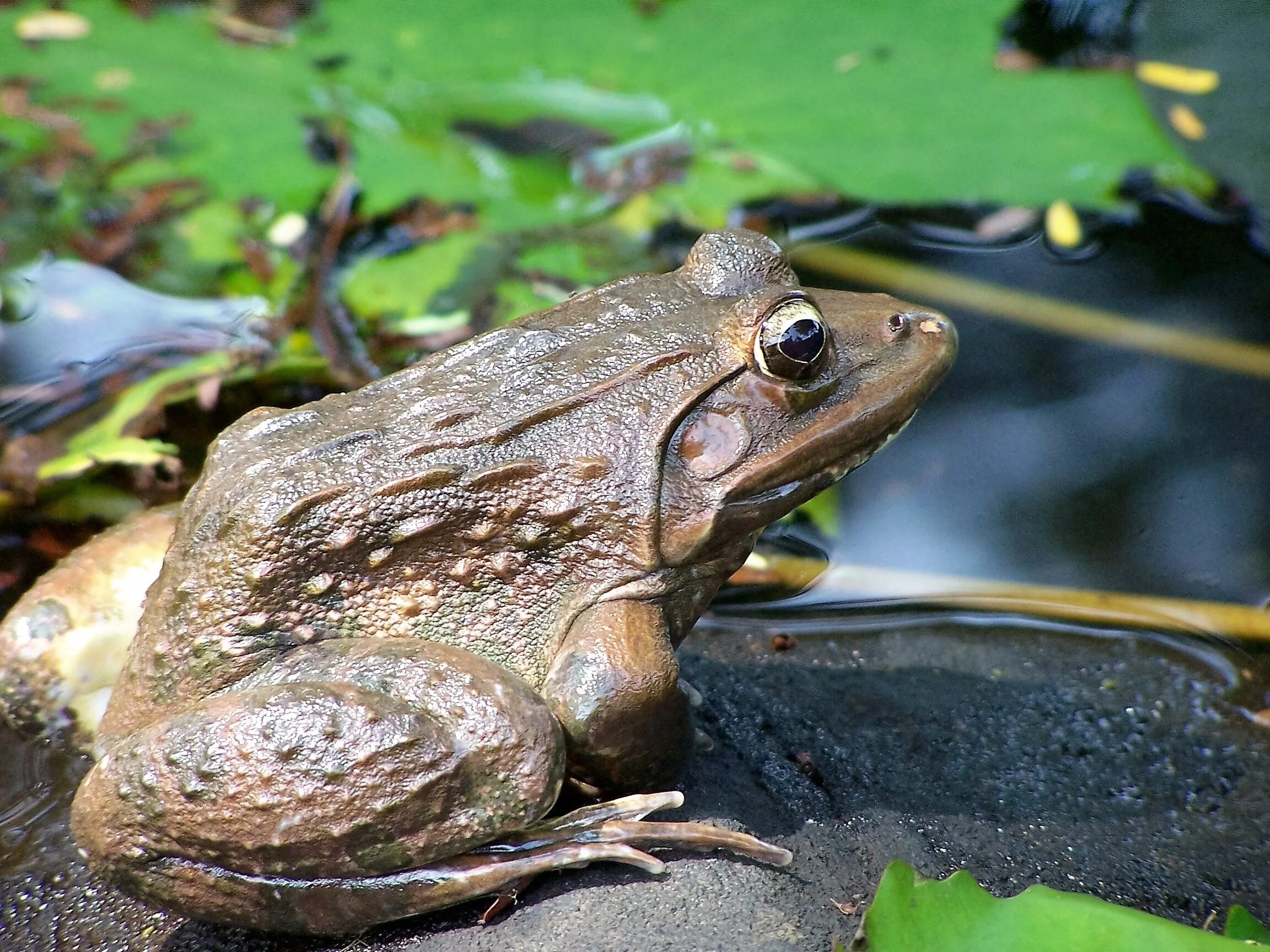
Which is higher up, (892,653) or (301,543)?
(301,543)

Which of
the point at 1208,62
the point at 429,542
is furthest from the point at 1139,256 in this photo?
the point at 429,542

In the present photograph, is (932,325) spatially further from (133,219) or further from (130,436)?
(133,219)

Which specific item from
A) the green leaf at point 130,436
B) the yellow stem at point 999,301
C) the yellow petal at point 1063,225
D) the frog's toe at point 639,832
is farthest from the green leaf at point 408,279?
the yellow petal at point 1063,225

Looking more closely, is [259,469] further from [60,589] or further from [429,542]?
[60,589]

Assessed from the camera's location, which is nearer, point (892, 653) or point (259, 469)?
point (259, 469)

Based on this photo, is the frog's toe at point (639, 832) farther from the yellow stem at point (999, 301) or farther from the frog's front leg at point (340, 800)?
Answer: the yellow stem at point (999, 301)
